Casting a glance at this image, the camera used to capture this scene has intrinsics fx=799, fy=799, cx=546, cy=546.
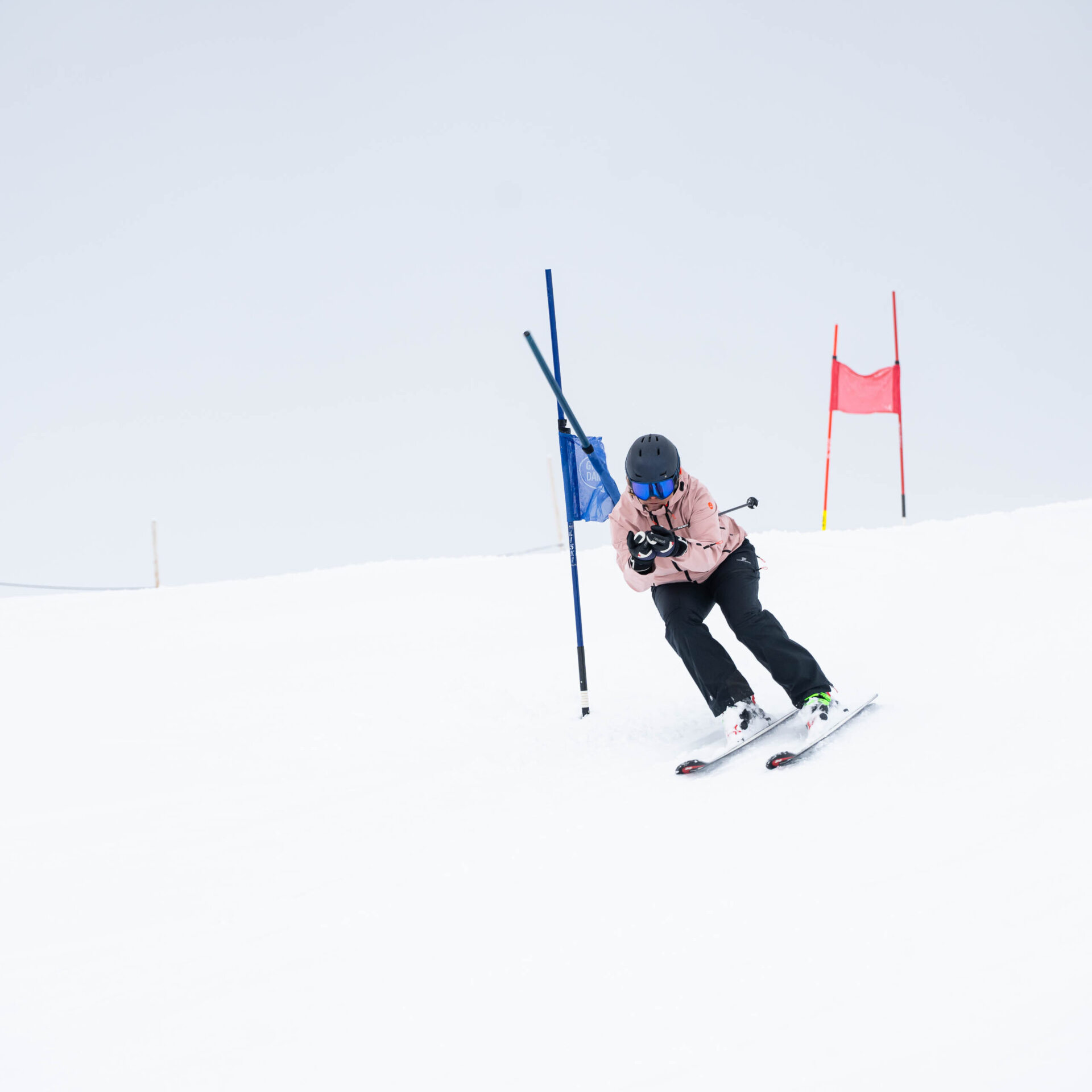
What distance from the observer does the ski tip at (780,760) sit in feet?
11.1

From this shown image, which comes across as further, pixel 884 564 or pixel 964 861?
pixel 884 564

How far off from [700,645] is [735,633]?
184 mm

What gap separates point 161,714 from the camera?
19.0 feet

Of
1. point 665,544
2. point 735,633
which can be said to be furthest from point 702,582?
point 665,544

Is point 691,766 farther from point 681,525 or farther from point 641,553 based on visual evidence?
point 681,525

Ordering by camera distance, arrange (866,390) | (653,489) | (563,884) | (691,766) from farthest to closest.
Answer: (866,390) → (653,489) → (691,766) → (563,884)

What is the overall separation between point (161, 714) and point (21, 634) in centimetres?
324

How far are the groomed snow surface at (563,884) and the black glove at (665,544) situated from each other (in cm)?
100

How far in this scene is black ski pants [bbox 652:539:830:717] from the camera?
12.5 feet

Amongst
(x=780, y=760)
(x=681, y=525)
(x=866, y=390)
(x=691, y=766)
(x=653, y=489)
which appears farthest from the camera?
(x=866, y=390)

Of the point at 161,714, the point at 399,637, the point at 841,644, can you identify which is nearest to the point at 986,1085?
the point at 841,644

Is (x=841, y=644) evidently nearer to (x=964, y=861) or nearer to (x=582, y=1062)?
(x=964, y=861)

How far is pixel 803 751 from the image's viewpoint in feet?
11.3

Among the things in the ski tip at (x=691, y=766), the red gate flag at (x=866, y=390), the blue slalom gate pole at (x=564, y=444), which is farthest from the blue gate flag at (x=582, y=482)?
the red gate flag at (x=866, y=390)
